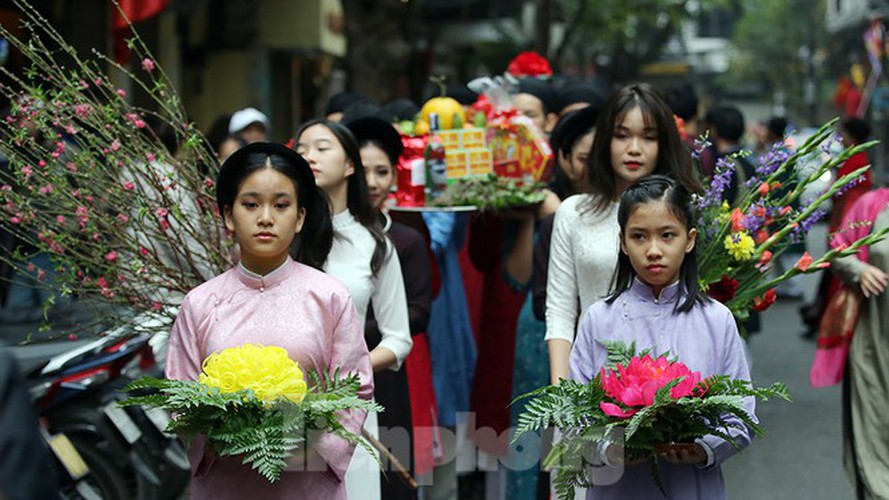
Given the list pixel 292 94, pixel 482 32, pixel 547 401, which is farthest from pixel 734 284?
pixel 482 32

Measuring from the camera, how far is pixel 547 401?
3.75 metres

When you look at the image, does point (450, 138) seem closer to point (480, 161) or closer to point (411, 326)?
point (480, 161)

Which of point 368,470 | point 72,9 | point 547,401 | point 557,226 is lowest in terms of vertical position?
point 368,470

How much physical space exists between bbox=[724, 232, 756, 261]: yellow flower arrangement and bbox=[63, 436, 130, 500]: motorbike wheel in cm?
312

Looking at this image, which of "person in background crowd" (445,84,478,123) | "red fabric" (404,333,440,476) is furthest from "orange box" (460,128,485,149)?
"person in background crowd" (445,84,478,123)

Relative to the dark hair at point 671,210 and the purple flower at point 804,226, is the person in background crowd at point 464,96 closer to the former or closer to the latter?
the purple flower at point 804,226

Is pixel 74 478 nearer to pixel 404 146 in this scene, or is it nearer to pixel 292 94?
pixel 404 146

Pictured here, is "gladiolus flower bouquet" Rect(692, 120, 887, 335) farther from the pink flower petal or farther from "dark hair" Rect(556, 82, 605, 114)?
"dark hair" Rect(556, 82, 605, 114)

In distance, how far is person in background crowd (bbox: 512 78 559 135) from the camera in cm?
743

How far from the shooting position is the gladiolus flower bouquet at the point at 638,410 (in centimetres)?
358

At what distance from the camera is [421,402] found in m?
6.11

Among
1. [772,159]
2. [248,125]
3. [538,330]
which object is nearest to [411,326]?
[538,330]

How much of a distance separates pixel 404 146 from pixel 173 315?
6.74ft

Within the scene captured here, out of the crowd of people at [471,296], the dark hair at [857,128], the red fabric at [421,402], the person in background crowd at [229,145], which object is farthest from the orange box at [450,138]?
the dark hair at [857,128]
